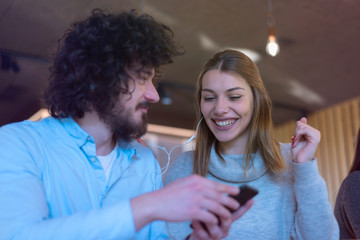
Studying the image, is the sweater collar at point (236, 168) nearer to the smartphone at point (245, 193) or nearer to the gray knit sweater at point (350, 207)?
the gray knit sweater at point (350, 207)

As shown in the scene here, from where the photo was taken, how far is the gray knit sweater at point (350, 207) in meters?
1.91

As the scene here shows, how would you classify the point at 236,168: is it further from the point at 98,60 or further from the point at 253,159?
the point at 98,60

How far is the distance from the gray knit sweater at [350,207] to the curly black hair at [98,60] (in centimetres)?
117

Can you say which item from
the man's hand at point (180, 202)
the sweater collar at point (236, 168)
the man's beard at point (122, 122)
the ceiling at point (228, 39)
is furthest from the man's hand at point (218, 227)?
the ceiling at point (228, 39)

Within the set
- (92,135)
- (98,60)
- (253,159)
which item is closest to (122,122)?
(92,135)

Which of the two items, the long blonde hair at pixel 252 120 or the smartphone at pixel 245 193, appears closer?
the smartphone at pixel 245 193

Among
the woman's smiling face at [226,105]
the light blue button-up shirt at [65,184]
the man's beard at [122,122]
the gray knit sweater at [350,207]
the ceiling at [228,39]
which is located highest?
the ceiling at [228,39]

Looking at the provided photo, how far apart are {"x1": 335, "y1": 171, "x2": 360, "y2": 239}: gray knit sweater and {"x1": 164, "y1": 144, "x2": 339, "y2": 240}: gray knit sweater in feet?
1.26

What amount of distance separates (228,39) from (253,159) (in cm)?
293

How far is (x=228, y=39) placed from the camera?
4.55m

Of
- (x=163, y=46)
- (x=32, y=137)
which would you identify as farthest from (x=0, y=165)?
(x=163, y=46)

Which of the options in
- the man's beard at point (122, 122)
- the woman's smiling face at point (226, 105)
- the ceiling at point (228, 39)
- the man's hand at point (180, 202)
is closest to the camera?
the man's hand at point (180, 202)

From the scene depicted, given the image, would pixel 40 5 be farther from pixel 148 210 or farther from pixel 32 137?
pixel 148 210

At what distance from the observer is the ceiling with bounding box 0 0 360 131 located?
152 inches
